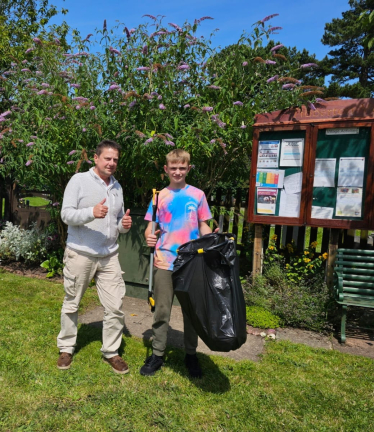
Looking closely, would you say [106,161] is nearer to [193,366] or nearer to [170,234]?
[170,234]

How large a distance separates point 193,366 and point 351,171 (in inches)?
126

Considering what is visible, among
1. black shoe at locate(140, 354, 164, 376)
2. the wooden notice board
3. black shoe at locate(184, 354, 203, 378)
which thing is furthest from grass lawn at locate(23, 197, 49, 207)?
black shoe at locate(184, 354, 203, 378)

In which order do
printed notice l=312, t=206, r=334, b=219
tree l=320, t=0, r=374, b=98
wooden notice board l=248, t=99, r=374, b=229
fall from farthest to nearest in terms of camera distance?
tree l=320, t=0, r=374, b=98 < printed notice l=312, t=206, r=334, b=219 < wooden notice board l=248, t=99, r=374, b=229

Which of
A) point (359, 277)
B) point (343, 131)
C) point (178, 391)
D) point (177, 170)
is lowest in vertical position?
point (178, 391)

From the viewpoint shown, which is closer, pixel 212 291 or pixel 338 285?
pixel 212 291

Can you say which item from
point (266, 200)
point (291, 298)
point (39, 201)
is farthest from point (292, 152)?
point (39, 201)

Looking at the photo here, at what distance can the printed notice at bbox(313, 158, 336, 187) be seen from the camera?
5.03 metres

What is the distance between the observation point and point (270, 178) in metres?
5.37

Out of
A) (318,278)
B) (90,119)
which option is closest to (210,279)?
A: (318,278)

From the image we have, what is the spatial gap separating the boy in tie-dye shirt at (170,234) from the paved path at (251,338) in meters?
0.73

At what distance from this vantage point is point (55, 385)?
3.09m

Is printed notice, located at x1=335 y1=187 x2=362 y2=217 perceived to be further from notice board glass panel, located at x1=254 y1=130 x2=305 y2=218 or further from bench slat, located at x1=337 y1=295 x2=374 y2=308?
bench slat, located at x1=337 y1=295 x2=374 y2=308

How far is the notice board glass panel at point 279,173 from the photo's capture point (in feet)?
17.1

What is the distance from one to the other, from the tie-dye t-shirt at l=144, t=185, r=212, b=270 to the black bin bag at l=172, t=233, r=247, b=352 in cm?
20
